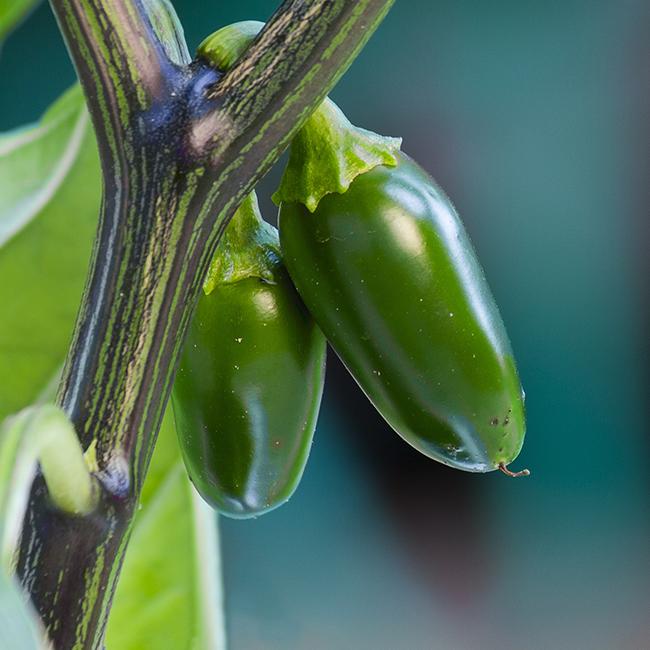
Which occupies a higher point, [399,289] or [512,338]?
[399,289]

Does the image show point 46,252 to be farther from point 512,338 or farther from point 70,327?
point 512,338

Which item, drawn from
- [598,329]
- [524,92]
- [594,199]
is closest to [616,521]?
[598,329]

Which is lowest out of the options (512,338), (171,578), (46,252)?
(512,338)

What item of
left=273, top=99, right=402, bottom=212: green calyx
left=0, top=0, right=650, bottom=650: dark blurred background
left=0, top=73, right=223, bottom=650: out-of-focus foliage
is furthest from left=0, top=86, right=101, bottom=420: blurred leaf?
left=0, top=0, right=650, bottom=650: dark blurred background

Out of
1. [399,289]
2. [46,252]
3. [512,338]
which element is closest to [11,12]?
[46,252]

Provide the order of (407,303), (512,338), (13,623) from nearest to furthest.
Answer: (13,623) → (407,303) → (512,338)

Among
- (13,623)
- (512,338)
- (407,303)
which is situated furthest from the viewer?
(512,338)

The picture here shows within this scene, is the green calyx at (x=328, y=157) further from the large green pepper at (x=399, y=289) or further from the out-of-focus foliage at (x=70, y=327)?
the out-of-focus foliage at (x=70, y=327)
